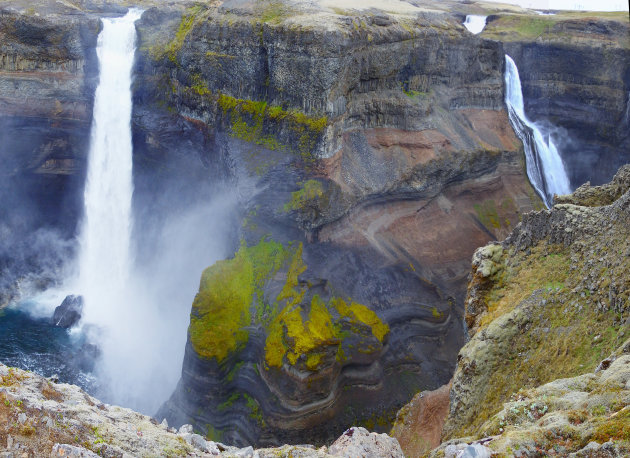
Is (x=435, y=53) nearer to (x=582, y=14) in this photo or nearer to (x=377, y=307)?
(x=377, y=307)

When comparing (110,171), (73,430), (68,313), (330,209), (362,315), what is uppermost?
(110,171)

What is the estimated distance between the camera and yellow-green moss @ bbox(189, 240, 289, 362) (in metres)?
26.4

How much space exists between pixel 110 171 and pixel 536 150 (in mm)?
28376

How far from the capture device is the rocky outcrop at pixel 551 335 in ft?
32.8

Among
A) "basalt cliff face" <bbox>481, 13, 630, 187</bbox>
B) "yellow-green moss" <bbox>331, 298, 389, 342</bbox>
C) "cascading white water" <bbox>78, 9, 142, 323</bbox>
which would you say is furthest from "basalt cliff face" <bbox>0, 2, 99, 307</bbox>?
"basalt cliff face" <bbox>481, 13, 630, 187</bbox>

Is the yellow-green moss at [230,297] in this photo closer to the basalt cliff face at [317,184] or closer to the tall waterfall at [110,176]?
the basalt cliff face at [317,184]

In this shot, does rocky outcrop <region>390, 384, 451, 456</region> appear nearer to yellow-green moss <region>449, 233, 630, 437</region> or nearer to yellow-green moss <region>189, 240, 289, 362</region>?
yellow-green moss <region>449, 233, 630, 437</region>

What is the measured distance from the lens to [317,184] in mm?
29094

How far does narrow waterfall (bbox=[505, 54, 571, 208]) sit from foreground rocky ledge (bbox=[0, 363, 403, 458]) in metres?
30.0

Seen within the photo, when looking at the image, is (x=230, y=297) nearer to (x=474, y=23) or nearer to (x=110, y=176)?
(x=110, y=176)

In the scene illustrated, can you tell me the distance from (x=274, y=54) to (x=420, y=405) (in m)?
18.3

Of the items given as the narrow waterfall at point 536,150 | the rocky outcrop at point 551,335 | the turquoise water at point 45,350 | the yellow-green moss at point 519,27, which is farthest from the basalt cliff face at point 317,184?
the yellow-green moss at point 519,27

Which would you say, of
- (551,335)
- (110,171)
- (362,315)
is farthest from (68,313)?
(551,335)

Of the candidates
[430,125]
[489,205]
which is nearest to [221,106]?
[430,125]
